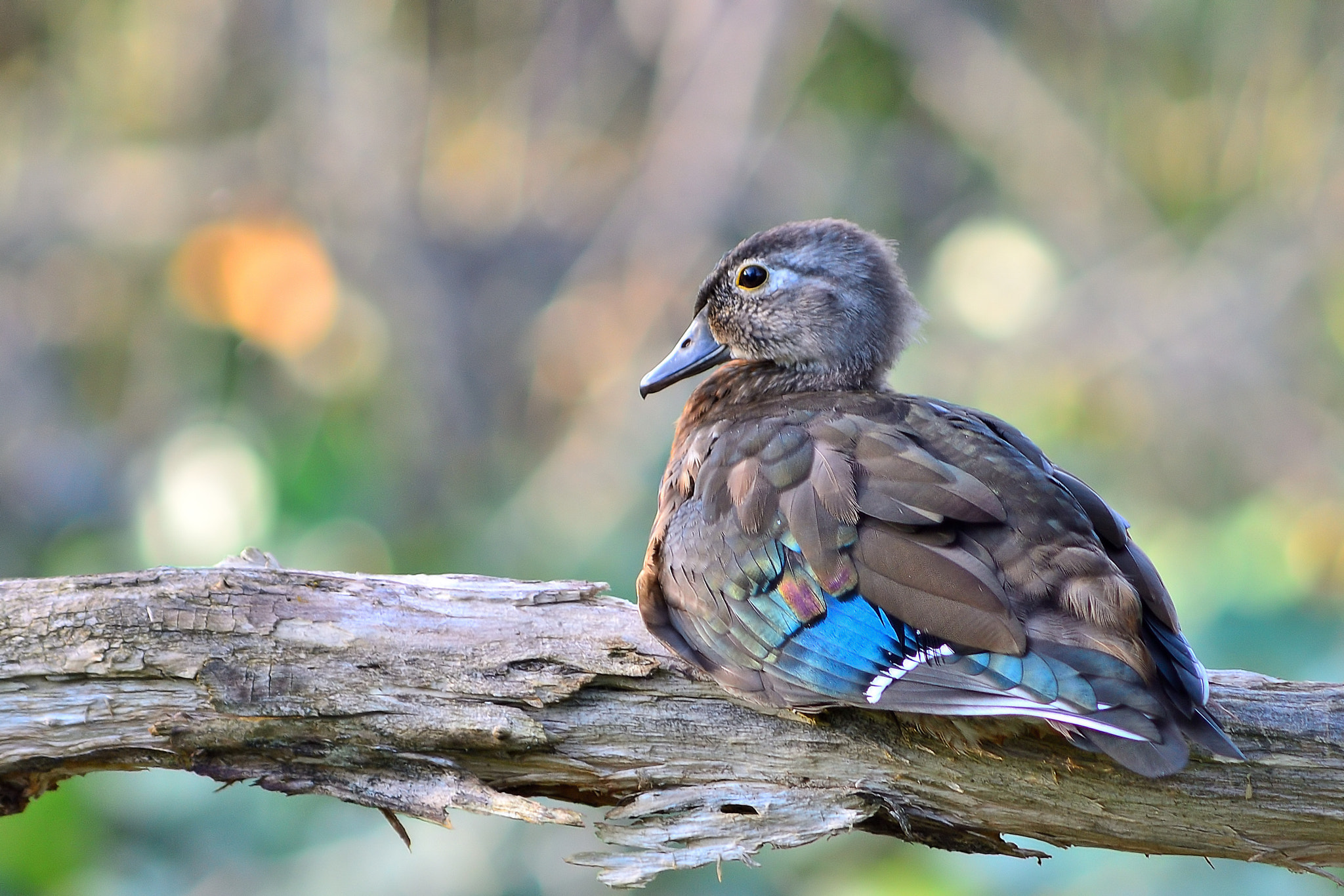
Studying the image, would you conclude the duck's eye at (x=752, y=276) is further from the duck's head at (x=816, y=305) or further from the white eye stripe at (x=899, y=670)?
the white eye stripe at (x=899, y=670)

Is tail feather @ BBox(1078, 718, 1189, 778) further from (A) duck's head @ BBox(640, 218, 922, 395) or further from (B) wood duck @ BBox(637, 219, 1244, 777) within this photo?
(A) duck's head @ BBox(640, 218, 922, 395)

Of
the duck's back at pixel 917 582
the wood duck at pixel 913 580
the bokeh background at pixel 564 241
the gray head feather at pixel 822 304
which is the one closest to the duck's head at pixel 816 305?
the gray head feather at pixel 822 304

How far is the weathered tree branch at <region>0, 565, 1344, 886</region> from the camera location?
5.37 feet

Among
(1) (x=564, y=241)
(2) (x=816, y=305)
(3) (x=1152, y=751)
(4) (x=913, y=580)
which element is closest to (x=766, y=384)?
(2) (x=816, y=305)

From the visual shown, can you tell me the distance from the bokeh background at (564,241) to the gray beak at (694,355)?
3.70ft

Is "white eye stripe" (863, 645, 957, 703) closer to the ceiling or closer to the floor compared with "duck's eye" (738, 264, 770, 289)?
closer to the floor

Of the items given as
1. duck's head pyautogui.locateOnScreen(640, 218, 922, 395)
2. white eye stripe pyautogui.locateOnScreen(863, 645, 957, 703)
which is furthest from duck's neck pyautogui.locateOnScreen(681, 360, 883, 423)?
white eye stripe pyautogui.locateOnScreen(863, 645, 957, 703)

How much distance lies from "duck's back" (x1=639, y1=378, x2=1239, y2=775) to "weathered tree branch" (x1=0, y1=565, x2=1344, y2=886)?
0.42 ft

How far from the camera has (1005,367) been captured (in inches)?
185

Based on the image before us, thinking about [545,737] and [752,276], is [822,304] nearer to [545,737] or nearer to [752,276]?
[752,276]

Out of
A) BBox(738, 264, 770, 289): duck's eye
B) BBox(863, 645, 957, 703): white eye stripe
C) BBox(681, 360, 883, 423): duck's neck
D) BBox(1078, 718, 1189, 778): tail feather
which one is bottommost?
BBox(1078, 718, 1189, 778): tail feather

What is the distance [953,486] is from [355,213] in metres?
4.21

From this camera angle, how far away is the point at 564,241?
6.23m

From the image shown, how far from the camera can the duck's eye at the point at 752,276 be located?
2.43 m
